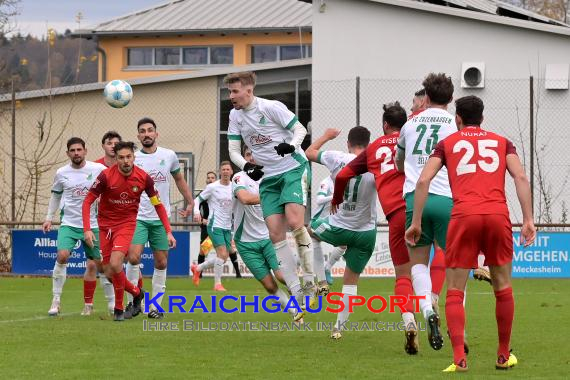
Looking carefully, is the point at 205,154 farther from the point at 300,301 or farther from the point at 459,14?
the point at 300,301

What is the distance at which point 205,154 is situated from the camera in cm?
3350

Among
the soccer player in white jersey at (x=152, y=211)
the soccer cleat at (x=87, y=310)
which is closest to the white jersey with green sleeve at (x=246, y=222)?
the soccer player in white jersey at (x=152, y=211)

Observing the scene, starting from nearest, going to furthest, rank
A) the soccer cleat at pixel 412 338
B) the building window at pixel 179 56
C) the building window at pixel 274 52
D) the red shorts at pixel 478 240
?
the red shorts at pixel 478 240 → the soccer cleat at pixel 412 338 → the building window at pixel 274 52 → the building window at pixel 179 56

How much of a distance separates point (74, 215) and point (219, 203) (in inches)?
250

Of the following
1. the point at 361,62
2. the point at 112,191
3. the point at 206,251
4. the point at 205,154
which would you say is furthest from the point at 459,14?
the point at 112,191

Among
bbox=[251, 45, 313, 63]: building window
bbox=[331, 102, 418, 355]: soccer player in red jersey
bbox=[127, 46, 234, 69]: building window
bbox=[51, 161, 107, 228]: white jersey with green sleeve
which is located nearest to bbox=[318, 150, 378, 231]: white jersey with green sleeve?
bbox=[331, 102, 418, 355]: soccer player in red jersey

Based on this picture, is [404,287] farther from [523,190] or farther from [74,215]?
[74,215]

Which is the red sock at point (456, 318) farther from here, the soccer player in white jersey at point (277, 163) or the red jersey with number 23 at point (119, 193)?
the red jersey with number 23 at point (119, 193)

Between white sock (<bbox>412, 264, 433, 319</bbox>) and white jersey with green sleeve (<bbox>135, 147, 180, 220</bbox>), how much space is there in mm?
4996

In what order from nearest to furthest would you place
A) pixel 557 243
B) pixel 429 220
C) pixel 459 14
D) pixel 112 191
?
pixel 429 220
pixel 112 191
pixel 557 243
pixel 459 14

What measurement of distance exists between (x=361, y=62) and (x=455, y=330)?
21838mm

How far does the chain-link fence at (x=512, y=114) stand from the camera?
25.6 m

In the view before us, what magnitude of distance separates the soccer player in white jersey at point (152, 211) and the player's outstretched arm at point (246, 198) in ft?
2.85

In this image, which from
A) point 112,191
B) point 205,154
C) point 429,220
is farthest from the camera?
point 205,154
